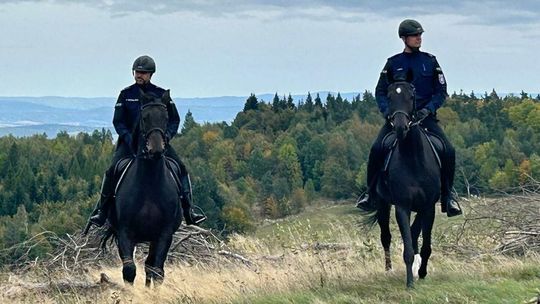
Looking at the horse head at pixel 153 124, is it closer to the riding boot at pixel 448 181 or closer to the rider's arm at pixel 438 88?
the rider's arm at pixel 438 88

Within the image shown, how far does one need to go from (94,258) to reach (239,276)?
14.7ft

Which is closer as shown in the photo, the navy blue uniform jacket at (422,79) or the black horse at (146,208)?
the black horse at (146,208)

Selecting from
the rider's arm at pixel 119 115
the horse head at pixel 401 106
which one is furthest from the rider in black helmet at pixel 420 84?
the rider's arm at pixel 119 115

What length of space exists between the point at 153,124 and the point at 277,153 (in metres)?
119

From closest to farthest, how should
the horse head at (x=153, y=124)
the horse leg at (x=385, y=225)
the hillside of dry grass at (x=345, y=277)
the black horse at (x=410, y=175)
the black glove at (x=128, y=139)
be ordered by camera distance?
the hillside of dry grass at (x=345, y=277)
the horse head at (x=153, y=124)
the black horse at (x=410, y=175)
the black glove at (x=128, y=139)
the horse leg at (x=385, y=225)

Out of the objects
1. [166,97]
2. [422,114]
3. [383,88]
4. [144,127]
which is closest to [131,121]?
[166,97]

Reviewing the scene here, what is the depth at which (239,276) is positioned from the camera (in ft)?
35.6

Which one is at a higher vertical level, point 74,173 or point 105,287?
point 105,287

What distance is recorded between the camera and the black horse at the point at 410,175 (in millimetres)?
9586

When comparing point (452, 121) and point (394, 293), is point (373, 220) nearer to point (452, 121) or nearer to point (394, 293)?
point (394, 293)

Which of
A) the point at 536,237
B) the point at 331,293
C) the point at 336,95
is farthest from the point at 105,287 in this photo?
the point at 336,95

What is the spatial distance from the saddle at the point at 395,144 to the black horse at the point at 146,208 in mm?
2586

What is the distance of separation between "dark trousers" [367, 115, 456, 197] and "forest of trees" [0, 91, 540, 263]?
69.1 meters

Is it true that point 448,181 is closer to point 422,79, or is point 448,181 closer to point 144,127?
point 422,79
